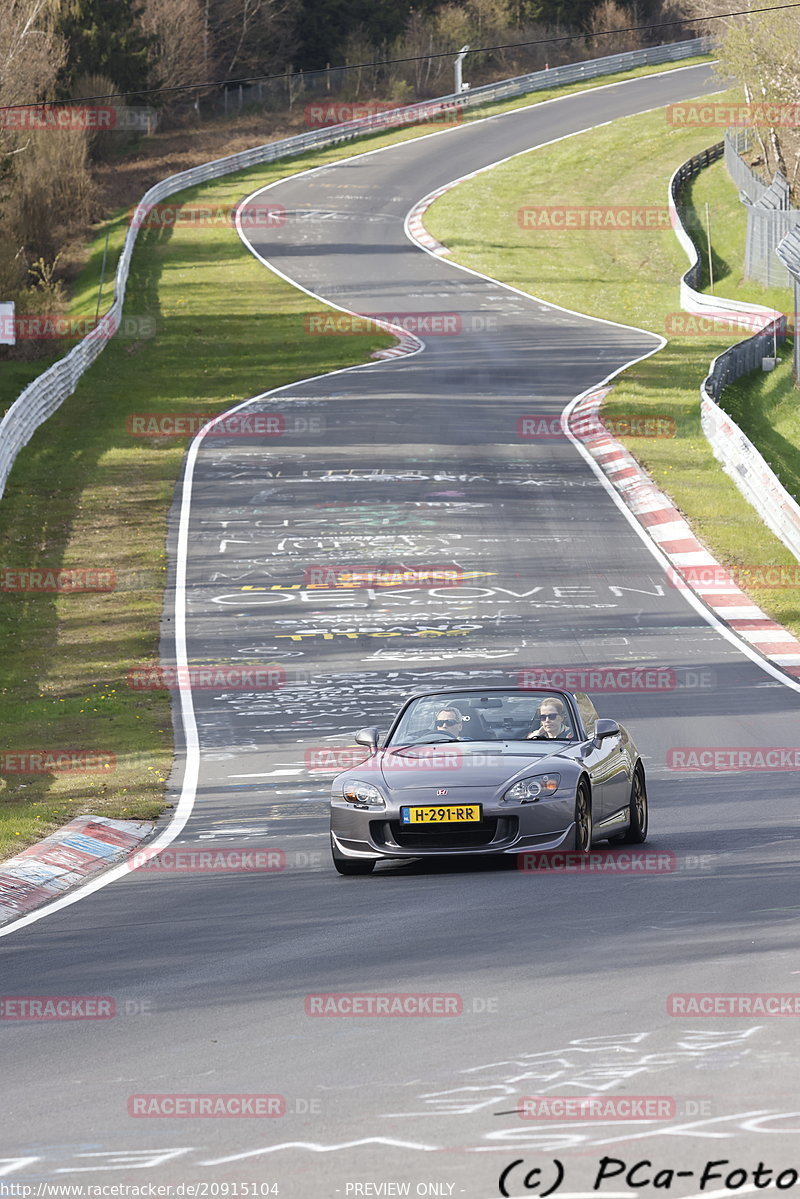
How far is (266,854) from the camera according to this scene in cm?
1350

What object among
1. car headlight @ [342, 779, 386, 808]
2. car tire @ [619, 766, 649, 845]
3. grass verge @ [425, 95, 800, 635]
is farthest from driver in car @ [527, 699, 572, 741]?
grass verge @ [425, 95, 800, 635]

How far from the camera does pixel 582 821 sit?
1231 centimetres

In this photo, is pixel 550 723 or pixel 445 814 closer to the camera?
pixel 445 814

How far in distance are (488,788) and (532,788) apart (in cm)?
30

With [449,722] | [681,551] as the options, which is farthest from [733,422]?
[449,722]

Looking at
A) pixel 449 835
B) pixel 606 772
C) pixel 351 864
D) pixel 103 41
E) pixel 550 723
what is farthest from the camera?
pixel 103 41

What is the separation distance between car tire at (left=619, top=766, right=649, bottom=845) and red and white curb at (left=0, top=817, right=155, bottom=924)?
3.94 meters

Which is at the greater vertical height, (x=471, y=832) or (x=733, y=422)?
(x=471, y=832)

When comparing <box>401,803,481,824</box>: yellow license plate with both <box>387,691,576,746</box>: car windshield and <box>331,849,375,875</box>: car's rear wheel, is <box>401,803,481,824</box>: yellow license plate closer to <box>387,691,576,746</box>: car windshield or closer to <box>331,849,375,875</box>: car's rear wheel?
<box>331,849,375,875</box>: car's rear wheel

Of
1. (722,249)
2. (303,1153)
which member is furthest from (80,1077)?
(722,249)

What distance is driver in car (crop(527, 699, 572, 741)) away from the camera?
43.2 ft

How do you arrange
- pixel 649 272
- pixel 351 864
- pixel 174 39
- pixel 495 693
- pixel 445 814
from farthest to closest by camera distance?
pixel 174 39 < pixel 649 272 < pixel 495 693 < pixel 351 864 < pixel 445 814

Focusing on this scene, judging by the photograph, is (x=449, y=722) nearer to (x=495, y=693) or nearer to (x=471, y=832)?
(x=495, y=693)

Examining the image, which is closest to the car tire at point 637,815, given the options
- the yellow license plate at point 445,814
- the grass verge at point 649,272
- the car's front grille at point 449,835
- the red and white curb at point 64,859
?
the car's front grille at point 449,835
